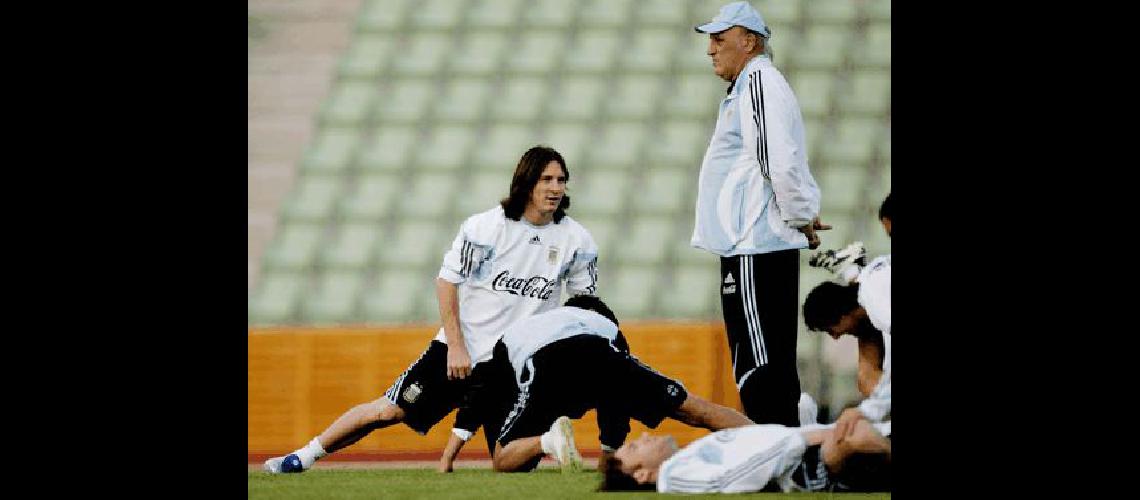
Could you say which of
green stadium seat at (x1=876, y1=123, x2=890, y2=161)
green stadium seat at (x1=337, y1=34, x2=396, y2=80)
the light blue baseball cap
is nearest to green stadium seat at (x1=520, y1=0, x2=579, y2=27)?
green stadium seat at (x1=337, y1=34, x2=396, y2=80)

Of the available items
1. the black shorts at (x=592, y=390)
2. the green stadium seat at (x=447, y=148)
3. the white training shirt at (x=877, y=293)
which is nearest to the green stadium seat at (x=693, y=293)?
the green stadium seat at (x=447, y=148)

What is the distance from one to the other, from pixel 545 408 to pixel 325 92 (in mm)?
6345

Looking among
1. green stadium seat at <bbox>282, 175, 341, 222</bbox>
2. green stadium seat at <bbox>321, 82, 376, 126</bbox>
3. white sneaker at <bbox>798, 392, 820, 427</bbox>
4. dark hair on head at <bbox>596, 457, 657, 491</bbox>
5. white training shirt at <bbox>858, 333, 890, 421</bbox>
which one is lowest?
dark hair on head at <bbox>596, 457, 657, 491</bbox>

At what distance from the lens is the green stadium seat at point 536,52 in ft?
35.5

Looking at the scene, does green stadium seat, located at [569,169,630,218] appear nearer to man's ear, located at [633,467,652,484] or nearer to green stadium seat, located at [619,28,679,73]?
green stadium seat, located at [619,28,679,73]

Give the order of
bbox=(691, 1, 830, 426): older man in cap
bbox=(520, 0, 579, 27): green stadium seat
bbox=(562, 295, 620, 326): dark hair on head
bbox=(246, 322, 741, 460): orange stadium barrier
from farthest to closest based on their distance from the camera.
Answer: bbox=(520, 0, 579, 27): green stadium seat < bbox=(246, 322, 741, 460): orange stadium barrier < bbox=(562, 295, 620, 326): dark hair on head < bbox=(691, 1, 830, 426): older man in cap

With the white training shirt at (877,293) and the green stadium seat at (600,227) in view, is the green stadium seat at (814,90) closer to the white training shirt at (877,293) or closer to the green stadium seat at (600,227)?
the green stadium seat at (600,227)

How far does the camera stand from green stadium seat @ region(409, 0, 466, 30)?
11352 millimetres

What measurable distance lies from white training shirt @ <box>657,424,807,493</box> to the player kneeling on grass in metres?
0.52

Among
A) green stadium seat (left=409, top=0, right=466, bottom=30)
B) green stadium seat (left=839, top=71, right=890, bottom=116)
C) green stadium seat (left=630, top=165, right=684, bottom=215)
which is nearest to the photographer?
green stadium seat (left=630, top=165, right=684, bottom=215)

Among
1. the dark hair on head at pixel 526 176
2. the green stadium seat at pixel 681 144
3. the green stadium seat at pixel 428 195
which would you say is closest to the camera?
the dark hair on head at pixel 526 176

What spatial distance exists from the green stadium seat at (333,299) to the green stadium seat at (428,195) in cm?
73
